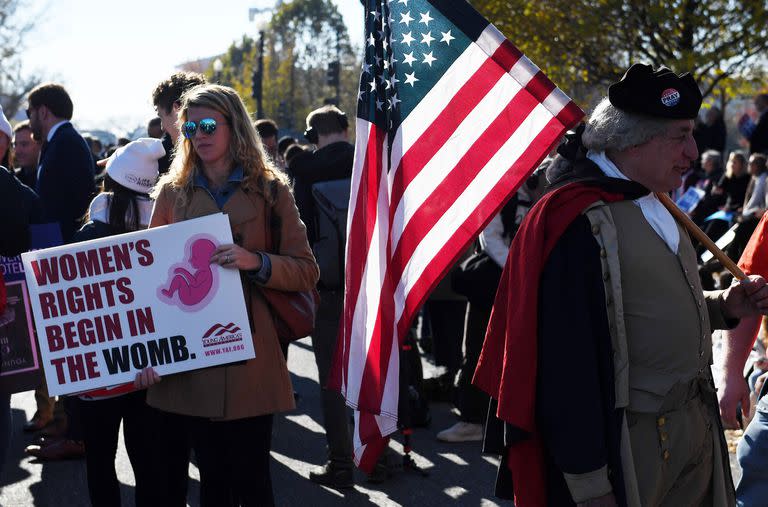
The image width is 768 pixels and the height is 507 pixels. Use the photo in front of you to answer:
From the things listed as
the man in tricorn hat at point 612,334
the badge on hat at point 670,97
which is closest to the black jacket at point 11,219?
the man in tricorn hat at point 612,334

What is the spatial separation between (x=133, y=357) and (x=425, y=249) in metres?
1.19

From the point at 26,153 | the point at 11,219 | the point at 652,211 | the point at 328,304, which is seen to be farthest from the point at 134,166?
the point at 26,153

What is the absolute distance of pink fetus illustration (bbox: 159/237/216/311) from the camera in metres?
3.85

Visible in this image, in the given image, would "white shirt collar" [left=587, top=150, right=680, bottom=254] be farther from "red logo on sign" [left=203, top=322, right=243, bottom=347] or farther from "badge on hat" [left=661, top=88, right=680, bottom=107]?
A: "red logo on sign" [left=203, top=322, right=243, bottom=347]

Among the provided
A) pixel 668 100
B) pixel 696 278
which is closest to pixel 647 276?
pixel 696 278

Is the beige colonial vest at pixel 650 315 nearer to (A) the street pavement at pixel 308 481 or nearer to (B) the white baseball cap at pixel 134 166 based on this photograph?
(B) the white baseball cap at pixel 134 166

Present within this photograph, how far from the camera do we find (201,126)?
3.92 meters

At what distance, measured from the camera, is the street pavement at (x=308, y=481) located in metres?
5.77

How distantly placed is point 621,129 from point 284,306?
1534 mm

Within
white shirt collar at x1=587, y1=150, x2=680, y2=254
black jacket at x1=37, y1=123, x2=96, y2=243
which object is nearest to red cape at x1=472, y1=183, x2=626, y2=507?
white shirt collar at x1=587, y1=150, x2=680, y2=254

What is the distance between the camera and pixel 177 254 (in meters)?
3.88

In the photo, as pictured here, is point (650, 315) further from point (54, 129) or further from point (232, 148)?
point (54, 129)

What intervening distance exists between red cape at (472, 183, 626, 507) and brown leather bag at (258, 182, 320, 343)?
1.20 meters

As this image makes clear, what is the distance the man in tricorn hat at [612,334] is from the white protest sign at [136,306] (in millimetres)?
1190
